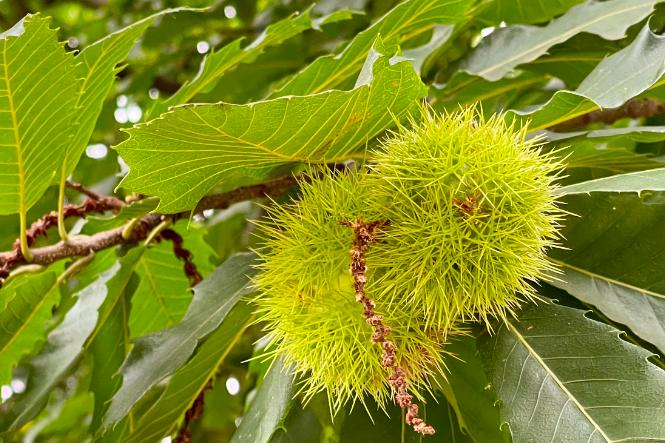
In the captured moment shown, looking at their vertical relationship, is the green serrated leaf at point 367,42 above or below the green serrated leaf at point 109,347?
above

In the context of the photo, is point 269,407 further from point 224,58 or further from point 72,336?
point 224,58

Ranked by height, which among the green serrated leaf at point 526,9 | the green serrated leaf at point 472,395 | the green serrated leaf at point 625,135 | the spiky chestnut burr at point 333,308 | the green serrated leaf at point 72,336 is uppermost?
the spiky chestnut burr at point 333,308

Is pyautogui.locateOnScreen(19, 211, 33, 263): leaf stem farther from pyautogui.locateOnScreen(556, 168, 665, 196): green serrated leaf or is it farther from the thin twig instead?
pyautogui.locateOnScreen(556, 168, 665, 196): green serrated leaf

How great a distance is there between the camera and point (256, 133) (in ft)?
2.79

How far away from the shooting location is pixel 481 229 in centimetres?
85

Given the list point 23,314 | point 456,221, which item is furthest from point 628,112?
point 23,314

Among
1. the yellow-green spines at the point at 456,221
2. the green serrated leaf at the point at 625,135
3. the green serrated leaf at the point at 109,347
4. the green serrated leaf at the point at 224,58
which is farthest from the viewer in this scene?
the green serrated leaf at the point at 109,347

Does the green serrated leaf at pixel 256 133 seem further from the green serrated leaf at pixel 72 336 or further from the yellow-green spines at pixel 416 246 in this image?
the green serrated leaf at pixel 72 336

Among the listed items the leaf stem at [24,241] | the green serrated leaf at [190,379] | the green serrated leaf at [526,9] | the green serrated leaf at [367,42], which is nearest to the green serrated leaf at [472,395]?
the green serrated leaf at [190,379]

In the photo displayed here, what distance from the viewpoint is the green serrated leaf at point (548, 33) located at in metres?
1.33

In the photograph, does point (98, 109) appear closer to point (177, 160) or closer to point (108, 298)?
point (108, 298)

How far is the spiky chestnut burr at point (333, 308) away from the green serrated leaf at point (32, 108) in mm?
406

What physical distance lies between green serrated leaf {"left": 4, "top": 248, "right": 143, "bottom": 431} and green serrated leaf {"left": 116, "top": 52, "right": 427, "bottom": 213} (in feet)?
1.54

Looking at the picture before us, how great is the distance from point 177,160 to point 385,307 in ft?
1.00
